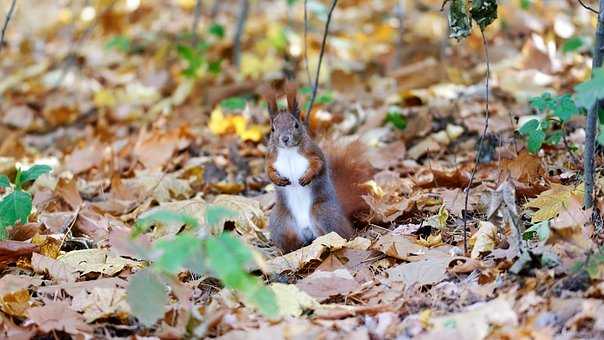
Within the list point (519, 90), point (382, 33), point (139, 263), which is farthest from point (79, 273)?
point (382, 33)

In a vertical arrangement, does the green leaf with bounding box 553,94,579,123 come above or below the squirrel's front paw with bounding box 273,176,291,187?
above

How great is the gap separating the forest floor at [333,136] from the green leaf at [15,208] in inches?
3.9

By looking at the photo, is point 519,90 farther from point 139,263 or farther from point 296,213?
point 139,263

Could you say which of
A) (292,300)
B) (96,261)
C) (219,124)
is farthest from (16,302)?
(219,124)

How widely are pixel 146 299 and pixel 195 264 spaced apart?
17 centimetres

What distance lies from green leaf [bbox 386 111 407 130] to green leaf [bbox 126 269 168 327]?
8.83 feet

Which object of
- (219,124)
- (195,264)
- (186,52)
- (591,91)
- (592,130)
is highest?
(591,91)

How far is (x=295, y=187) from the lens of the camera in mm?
3670

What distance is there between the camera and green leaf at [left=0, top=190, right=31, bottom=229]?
10.9ft

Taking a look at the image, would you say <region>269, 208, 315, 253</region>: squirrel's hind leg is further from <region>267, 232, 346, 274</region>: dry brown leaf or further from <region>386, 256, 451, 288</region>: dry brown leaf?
<region>386, 256, 451, 288</region>: dry brown leaf

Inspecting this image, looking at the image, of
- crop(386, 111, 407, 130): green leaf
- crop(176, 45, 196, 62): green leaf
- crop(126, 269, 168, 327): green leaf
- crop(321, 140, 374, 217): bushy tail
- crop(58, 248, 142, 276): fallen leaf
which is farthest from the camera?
crop(176, 45, 196, 62): green leaf

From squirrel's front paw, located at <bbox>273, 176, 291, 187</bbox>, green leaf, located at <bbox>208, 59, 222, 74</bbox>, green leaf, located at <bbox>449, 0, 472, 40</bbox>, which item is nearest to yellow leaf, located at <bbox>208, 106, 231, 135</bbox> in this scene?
green leaf, located at <bbox>208, 59, 222, 74</bbox>

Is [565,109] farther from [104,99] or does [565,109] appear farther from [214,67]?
[104,99]

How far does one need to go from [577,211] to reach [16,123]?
4.38 metres
